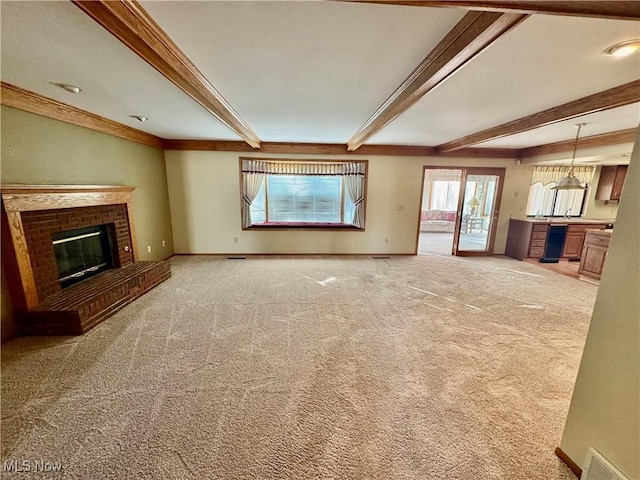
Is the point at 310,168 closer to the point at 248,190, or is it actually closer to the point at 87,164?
the point at 248,190

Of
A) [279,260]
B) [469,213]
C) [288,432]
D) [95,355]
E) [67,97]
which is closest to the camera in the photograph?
[288,432]

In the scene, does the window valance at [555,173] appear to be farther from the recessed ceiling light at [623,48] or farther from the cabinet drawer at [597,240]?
the recessed ceiling light at [623,48]

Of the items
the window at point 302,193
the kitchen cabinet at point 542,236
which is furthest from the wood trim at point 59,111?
the kitchen cabinet at point 542,236

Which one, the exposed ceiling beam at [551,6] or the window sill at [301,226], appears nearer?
the exposed ceiling beam at [551,6]

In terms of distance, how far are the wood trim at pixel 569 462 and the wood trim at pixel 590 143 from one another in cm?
472

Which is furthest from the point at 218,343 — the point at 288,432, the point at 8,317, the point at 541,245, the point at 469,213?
the point at 541,245

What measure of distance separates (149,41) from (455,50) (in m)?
1.84

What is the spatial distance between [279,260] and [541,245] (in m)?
5.66

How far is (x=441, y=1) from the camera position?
111cm

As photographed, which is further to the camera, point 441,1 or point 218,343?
point 218,343

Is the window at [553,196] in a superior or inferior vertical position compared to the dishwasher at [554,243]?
superior

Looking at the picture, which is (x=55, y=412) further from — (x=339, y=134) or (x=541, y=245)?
(x=541, y=245)

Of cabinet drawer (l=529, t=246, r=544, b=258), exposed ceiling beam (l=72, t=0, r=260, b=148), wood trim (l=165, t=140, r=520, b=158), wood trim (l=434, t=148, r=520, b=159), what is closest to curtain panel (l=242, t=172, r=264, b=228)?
wood trim (l=165, t=140, r=520, b=158)

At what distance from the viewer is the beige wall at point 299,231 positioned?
5363 mm
